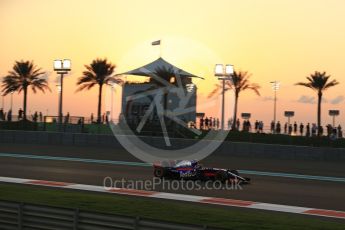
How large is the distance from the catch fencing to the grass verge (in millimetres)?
919

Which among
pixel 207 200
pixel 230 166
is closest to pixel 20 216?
pixel 207 200

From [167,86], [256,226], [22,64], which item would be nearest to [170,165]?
[256,226]

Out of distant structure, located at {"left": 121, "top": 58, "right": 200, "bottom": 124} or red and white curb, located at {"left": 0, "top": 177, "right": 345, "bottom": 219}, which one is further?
distant structure, located at {"left": 121, "top": 58, "right": 200, "bottom": 124}

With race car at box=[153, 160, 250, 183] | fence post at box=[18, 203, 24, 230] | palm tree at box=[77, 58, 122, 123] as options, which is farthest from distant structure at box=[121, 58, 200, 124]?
fence post at box=[18, 203, 24, 230]

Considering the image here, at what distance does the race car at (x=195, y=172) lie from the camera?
17547 millimetres

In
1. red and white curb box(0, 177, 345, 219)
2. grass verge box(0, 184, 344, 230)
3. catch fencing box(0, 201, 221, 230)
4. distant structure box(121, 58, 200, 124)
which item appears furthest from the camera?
distant structure box(121, 58, 200, 124)

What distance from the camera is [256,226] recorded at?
10.1m

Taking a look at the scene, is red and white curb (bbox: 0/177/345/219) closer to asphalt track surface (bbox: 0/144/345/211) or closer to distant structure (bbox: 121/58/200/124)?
asphalt track surface (bbox: 0/144/345/211)

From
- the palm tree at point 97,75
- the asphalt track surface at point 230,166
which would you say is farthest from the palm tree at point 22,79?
the asphalt track surface at point 230,166

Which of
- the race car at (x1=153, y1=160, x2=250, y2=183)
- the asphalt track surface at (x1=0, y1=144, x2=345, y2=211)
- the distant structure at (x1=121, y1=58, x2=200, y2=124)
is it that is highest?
the distant structure at (x1=121, y1=58, x2=200, y2=124)

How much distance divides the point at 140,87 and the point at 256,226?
4267 centimetres

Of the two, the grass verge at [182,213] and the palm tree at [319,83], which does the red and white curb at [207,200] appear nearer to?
the grass verge at [182,213]

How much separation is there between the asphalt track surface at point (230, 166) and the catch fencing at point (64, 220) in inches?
277

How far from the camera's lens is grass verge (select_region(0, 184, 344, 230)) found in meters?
10.3
